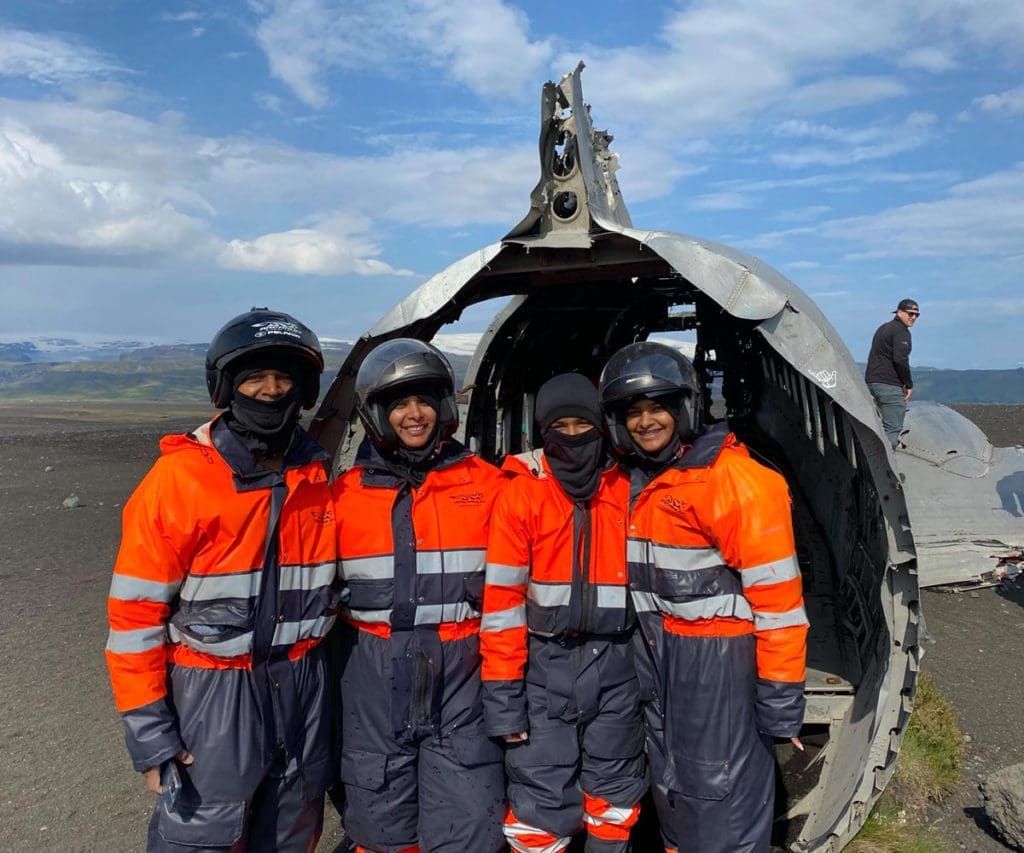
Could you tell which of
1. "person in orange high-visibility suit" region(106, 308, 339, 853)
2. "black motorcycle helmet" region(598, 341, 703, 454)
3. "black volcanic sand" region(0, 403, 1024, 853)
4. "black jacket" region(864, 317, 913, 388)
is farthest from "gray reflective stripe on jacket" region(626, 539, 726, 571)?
"black jacket" region(864, 317, 913, 388)

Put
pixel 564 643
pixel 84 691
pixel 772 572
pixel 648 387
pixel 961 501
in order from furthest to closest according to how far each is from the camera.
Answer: pixel 961 501, pixel 84 691, pixel 564 643, pixel 648 387, pixel 772 572

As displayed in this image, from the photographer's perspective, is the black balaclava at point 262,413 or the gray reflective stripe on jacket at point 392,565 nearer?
the black balaclava at point 262,413

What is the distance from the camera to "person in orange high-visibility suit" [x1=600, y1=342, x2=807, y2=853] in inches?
99.0

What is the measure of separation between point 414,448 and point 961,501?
6.73 meters

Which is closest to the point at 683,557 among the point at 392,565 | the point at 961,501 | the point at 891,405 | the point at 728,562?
the point at 728,562

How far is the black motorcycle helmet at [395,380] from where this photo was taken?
2.87 m

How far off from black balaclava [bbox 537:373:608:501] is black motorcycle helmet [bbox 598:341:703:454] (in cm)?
7

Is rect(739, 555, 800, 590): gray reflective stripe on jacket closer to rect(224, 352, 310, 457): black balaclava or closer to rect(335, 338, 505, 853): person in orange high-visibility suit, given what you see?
rect(335, 338, 505, 853): person in orange high-visibility suit

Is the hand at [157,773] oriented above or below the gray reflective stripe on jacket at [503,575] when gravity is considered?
below

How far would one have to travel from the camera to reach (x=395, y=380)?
9.37 ft

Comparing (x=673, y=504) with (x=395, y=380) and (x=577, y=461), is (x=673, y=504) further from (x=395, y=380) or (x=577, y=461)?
(x=395, y=380)

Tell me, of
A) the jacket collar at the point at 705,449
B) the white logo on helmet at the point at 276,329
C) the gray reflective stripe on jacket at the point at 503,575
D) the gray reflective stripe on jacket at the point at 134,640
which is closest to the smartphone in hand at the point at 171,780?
the gray reflective stripe on jacket at the point at 134,640

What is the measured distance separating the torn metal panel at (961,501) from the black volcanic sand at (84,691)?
0.48 m

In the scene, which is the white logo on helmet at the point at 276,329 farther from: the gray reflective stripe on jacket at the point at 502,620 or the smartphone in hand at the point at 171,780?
the smartphone in hand at the point at 171,780
